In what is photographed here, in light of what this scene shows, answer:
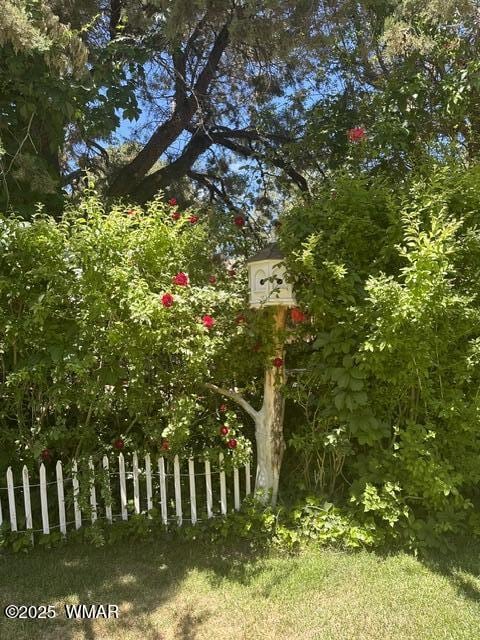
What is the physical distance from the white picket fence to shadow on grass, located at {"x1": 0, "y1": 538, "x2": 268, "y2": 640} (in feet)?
0.69

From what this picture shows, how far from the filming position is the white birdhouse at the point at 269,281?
386 centimetres

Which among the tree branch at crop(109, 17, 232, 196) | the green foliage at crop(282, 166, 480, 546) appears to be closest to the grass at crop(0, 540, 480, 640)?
the green foliage at crop(282, 166, 480, 546)

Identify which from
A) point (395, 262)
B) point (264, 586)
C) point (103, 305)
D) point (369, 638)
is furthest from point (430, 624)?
point (103, 305)

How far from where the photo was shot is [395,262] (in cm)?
388

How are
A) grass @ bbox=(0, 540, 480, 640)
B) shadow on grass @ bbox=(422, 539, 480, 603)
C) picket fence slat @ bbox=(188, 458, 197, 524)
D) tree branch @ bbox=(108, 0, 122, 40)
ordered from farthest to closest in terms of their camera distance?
tree branch @ bbox=(108, 0, 122, 40), picket fence slat @ bbox=(188, 458, 197, 524), shadow on grass @ bbox=(422, 539, 480, 603), grass @ bbox=(0, 540, 480, 640)

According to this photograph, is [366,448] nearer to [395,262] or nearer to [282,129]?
[395,262]

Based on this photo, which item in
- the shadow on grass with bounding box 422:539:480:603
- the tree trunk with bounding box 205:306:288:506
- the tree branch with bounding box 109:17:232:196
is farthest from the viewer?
the tree branch with bounding box 109:17:232:196

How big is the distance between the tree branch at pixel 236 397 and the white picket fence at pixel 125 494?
1.30 ft

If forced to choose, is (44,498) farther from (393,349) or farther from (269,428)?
(393,349)

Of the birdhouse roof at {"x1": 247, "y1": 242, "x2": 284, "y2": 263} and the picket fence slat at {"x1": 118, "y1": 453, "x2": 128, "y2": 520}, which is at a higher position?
the birdhouse roof at {"x1": 247, "y1": 242, "x2": 284, "y2": 263}

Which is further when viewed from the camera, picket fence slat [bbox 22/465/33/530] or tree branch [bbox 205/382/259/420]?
tree branch [bbox 205/382/259/420]

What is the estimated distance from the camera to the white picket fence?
3.85 meters

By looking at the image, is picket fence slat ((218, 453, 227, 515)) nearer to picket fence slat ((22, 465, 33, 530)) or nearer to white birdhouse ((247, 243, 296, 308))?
white birdhouse ((247, 243, 296, 308))

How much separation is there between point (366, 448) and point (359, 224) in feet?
5.40
